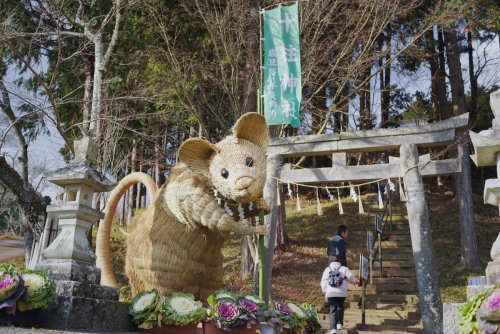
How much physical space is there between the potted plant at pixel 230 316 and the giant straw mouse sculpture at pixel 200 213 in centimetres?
94

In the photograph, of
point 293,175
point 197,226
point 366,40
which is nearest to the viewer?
point 197,226

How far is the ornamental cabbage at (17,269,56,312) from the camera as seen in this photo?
12.3 feet

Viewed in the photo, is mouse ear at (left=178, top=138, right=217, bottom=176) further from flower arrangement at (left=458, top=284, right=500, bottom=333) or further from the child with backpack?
flower arrangement at (left=458, top=284, right=500, bottom=333)

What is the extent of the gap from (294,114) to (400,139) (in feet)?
6.35

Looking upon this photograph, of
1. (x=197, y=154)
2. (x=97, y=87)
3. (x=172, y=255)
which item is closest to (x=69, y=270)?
(x=172, y=255)

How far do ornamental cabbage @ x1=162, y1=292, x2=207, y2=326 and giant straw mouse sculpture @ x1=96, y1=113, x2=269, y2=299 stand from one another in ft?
3.28

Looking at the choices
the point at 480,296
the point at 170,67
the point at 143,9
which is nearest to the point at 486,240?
the point at 170,67

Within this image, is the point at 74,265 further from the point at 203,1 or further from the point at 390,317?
the point at 203,1

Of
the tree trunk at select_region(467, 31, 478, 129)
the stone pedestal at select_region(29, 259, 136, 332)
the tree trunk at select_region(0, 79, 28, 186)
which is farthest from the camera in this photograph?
the tree trunk at select_region(467, 31, 478, 129)

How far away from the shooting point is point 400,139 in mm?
8992

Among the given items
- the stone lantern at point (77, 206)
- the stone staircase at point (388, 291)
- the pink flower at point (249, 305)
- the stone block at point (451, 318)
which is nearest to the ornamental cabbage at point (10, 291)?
the stone lantern at point (77, 206)

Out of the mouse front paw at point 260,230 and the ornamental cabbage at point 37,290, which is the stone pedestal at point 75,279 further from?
the mouse front paw at point 260,230

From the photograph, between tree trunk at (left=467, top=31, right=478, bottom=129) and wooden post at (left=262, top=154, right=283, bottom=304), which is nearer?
wooden post at (left=262, top=154, right=283, bottom=304)

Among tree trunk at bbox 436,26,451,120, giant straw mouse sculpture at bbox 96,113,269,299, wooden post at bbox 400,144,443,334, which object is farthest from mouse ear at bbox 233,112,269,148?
tree trunk at bbox 436,26,451,120
